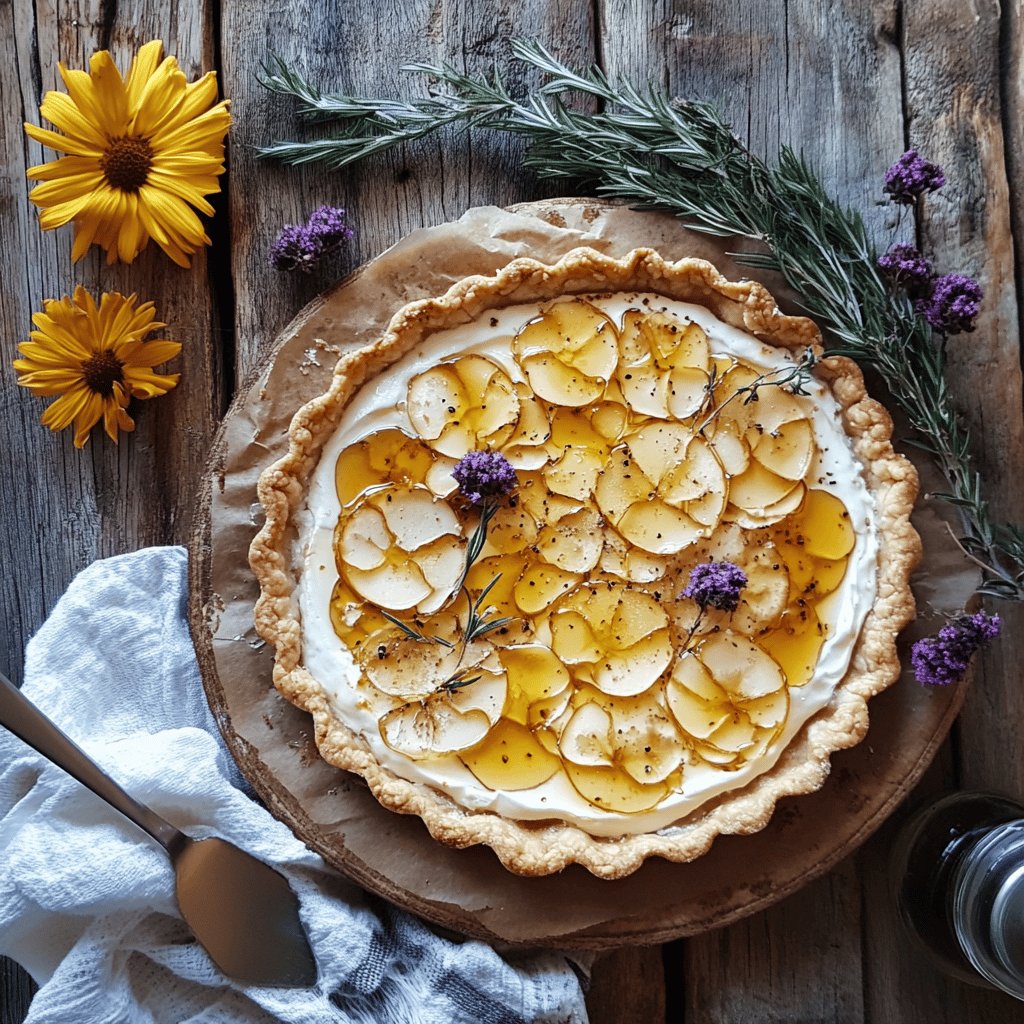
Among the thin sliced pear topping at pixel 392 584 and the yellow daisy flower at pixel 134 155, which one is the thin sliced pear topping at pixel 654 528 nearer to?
the thin sliced pear topping at pixel 392 584

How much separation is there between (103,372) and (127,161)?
47cm

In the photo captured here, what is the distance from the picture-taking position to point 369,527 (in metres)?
2.15

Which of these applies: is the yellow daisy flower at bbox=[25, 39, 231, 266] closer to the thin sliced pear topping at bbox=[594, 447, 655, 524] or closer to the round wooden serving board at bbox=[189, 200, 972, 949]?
the round wooden serving board at bbox=[189, 200, 972, 949]

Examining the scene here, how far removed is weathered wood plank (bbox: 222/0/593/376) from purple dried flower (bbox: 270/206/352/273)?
5.0 inches

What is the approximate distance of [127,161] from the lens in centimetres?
225

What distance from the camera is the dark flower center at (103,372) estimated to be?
91.4 inches

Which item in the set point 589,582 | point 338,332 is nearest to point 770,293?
point 589,582

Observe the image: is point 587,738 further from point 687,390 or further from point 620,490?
point 687,390

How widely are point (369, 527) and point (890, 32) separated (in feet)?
5.66

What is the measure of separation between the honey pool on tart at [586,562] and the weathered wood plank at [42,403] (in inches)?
18.2

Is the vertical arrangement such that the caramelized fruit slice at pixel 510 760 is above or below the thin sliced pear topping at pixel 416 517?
below

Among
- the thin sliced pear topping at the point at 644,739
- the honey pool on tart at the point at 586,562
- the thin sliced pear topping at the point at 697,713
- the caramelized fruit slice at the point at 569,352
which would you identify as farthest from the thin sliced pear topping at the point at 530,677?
the caramelized fruit slice at the point at 569,352

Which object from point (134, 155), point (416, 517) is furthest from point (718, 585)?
point (134, 155)

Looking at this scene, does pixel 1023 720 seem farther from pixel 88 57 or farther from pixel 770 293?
pixel 88 57
